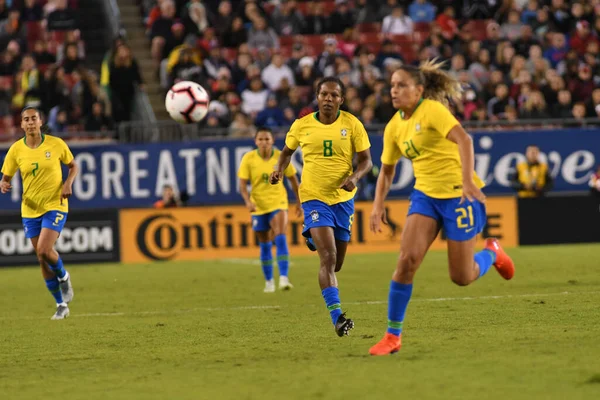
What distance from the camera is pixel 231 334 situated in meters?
10.9

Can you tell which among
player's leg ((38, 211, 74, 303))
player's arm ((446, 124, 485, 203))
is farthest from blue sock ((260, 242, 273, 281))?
player's arm ((446, 124, 485, 203))

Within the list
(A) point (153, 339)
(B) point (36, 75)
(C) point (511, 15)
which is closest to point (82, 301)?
(A) point (153, 339)

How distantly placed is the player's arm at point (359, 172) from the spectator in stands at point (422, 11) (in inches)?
704

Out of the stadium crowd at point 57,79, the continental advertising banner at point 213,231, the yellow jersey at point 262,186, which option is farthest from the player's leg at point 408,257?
the stadium crowd at point 57,79

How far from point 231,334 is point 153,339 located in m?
0.74

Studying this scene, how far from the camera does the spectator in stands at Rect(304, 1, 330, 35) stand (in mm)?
27578

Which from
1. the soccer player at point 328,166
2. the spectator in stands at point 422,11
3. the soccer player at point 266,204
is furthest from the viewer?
the spectator in stands at point 422,11

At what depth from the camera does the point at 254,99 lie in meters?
24.8

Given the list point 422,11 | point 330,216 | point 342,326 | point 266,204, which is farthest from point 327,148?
point 422,11

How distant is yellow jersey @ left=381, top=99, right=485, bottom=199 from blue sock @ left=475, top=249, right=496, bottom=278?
934 mm

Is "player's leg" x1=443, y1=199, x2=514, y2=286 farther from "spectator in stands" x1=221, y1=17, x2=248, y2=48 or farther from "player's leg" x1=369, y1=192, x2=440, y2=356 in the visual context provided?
"spectator in stands" x1=221, y1=17, x2=248, y2=48

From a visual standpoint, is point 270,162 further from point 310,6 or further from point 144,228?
point 310,6

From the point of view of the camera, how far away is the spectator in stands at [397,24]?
27719mm

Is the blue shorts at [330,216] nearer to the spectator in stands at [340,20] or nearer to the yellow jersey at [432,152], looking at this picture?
the yellow jersey at [432,152]
